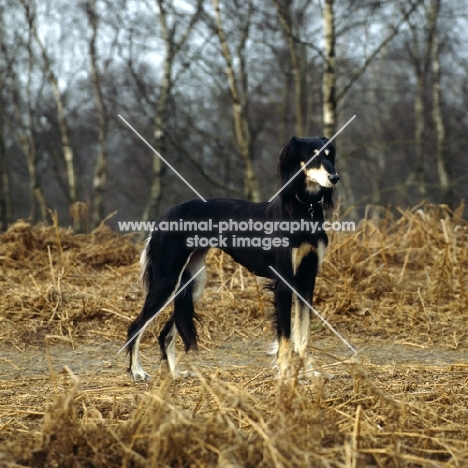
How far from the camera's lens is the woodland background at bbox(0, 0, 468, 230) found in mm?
11523

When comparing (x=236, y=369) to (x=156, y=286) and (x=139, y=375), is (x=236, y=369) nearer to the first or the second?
(x=139, y=375)

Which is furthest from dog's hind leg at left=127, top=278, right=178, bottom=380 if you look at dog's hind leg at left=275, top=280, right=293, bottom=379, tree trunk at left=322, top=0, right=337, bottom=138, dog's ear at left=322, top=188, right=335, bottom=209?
tree trunk at left=322, top=0, right=337, bottom=138

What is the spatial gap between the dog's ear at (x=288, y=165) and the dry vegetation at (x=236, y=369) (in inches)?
48.7

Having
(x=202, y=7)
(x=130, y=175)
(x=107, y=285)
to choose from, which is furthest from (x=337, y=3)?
(x=130, y=175)

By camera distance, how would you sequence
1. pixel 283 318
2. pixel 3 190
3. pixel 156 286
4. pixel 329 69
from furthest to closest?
pixel 3 190 < pixel 329 69 < pixel 156 286 < pixel 283 318

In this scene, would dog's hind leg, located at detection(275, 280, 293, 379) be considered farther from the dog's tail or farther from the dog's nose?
the dog's tail

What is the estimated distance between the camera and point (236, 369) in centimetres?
479

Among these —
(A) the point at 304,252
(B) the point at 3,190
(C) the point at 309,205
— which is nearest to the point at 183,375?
(A) the point at 304,252

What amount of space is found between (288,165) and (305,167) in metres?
0.16

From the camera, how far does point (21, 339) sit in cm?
576

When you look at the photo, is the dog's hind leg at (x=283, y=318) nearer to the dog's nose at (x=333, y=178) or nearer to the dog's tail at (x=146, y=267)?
the dog's nose at (x=333, y=178)

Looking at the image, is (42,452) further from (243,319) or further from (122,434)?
(243,319)

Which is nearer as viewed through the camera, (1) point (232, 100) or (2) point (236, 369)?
(2) point (236, 369)

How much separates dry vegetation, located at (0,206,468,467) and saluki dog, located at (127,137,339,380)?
13.5 inches
